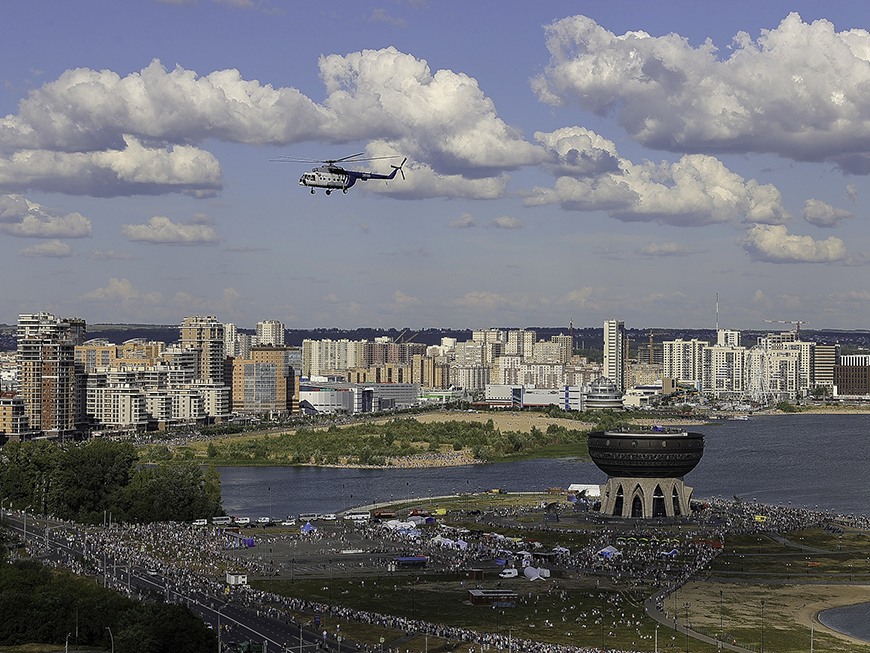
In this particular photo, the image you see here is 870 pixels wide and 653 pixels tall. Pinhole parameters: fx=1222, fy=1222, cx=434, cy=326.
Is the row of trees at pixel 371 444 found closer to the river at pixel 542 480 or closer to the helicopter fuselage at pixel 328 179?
the river at pixel 542 480

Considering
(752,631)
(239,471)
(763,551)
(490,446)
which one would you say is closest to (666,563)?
(763,551)

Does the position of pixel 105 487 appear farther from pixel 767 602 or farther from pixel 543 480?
pixel 767 602

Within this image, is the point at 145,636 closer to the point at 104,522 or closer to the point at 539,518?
the point at 104,522

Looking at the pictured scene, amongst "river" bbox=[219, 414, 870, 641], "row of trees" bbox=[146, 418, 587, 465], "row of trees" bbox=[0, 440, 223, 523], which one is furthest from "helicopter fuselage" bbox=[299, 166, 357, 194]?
"row of trees" bbox=[146, 418, 587, 465]

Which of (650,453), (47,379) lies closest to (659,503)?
(650,453)

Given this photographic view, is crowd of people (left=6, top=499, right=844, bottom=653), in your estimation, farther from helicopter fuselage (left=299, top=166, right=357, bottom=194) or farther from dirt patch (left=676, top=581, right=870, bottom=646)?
helicopter fuselage (left=299, top=166, right=357, bottom=194)

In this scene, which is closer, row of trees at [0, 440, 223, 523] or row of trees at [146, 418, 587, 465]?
row of trees at [0, 440, 223, 523]
